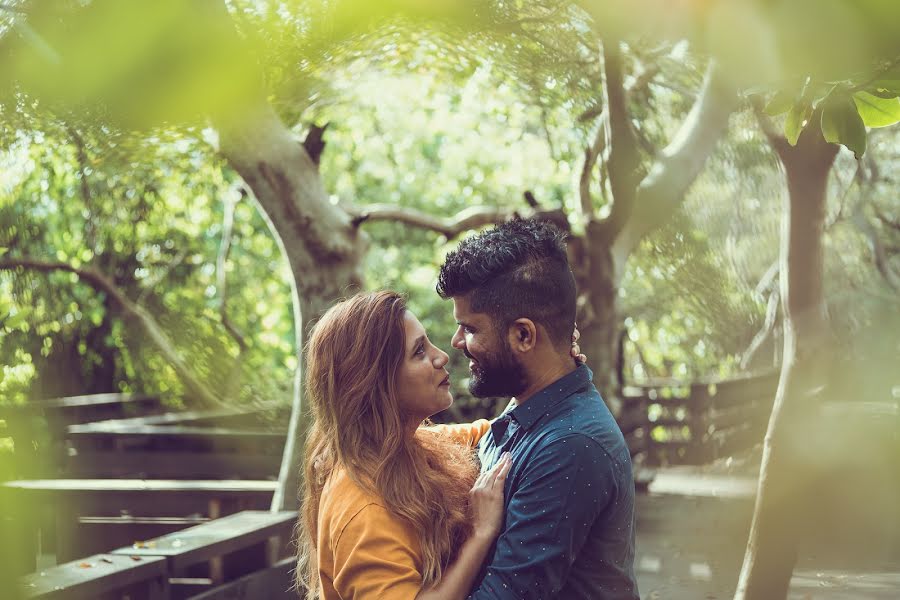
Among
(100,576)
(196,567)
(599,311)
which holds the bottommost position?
(196,567)

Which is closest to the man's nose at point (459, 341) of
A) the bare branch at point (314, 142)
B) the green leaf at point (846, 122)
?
the green leaf at point (846, 122)

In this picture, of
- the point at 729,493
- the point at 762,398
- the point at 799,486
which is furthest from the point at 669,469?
the point at 799,486

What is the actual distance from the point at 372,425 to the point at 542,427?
35cm

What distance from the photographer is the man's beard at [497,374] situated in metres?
1.96

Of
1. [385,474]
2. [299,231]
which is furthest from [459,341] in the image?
[299,231]

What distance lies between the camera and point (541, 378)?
6.61ft

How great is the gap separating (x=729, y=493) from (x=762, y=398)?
2476 millimetres

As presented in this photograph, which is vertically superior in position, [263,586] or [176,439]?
[176,439]

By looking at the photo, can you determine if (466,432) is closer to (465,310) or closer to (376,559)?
(465,310)

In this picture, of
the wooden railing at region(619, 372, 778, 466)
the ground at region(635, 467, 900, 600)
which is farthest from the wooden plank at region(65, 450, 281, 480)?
the wooden railing at region(619, 372, 778, 466)

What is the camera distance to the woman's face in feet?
6.73

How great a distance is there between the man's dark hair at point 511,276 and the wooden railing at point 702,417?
27.2 ft

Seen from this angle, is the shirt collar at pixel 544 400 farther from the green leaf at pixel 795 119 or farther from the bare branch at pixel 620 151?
the bare branch at pixel 620 151

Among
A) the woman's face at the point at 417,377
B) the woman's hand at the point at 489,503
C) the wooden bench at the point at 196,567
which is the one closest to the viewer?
the woman's hand at the point at 489,503
